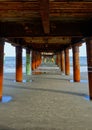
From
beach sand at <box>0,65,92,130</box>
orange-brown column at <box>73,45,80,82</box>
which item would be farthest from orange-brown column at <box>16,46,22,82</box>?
beach sand at <box>0,65,92,130</box>

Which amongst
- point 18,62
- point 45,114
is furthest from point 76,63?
point 45,114

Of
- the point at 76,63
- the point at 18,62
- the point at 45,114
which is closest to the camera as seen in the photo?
the point at 45,114

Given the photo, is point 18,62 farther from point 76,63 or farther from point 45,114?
point 45,114

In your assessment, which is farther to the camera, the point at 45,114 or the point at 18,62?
the point at 18,62

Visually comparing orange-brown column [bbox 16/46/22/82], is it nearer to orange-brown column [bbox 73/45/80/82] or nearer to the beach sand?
orange-brown column [bbox 73/45/80/82]

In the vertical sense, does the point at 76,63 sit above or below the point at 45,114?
above

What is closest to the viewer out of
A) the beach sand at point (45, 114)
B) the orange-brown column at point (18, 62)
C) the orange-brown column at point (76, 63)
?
the beach sand at point (45, 114)

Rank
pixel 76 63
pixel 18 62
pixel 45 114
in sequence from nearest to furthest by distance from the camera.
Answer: pixel 45 114 < pixel 76 63 < pixel 18 62

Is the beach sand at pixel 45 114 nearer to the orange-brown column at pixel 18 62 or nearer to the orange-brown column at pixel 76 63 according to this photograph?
the orange-brown column at pixel 76 63

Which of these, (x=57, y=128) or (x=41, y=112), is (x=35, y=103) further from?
(x=57, y=128)

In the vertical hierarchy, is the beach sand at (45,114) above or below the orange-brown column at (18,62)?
below

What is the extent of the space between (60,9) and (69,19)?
6.43 feet

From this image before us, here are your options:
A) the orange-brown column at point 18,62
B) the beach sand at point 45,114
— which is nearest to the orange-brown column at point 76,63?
the orange-brown column at point 18,62

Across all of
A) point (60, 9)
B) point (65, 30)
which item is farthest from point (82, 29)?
point (60, 9)
